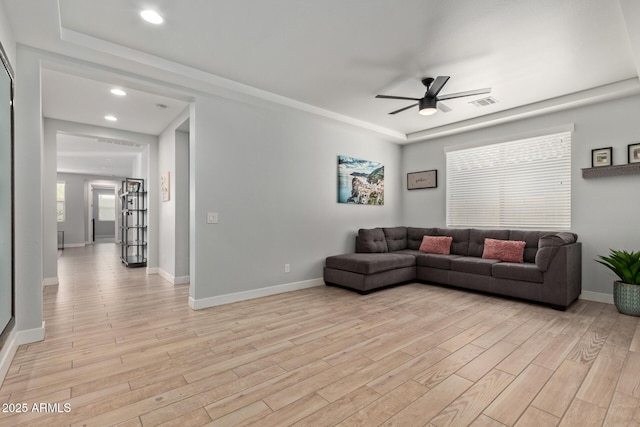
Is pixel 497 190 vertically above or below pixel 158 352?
above

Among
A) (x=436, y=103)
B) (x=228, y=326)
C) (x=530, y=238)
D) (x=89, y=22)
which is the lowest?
(x=228, y=326)

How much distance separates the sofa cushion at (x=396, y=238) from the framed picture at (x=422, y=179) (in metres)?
0.93

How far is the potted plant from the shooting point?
133 inches

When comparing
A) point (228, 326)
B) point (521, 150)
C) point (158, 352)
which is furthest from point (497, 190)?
point (158, 352)

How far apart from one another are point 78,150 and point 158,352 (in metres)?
7.03

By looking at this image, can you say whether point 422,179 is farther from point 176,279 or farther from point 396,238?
point 176,279

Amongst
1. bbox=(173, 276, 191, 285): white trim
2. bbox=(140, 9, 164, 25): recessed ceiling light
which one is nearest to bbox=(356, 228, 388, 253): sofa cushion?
bbox=(173, 276, 191, 285): white trim

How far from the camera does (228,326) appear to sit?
3.06m

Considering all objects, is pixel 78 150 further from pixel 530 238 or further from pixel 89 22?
pixel 530 238

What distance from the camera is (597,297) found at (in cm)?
399

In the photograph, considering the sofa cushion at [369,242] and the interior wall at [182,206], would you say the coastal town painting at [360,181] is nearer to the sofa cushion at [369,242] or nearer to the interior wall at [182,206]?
the sofa cushion at [369,242]

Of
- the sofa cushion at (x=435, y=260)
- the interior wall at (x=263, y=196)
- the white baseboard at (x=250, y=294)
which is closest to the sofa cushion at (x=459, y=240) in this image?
the sofa cushion at (x=435, y=260)

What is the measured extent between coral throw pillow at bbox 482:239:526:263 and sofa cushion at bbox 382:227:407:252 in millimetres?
1471

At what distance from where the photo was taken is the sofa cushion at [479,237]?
478 cm
